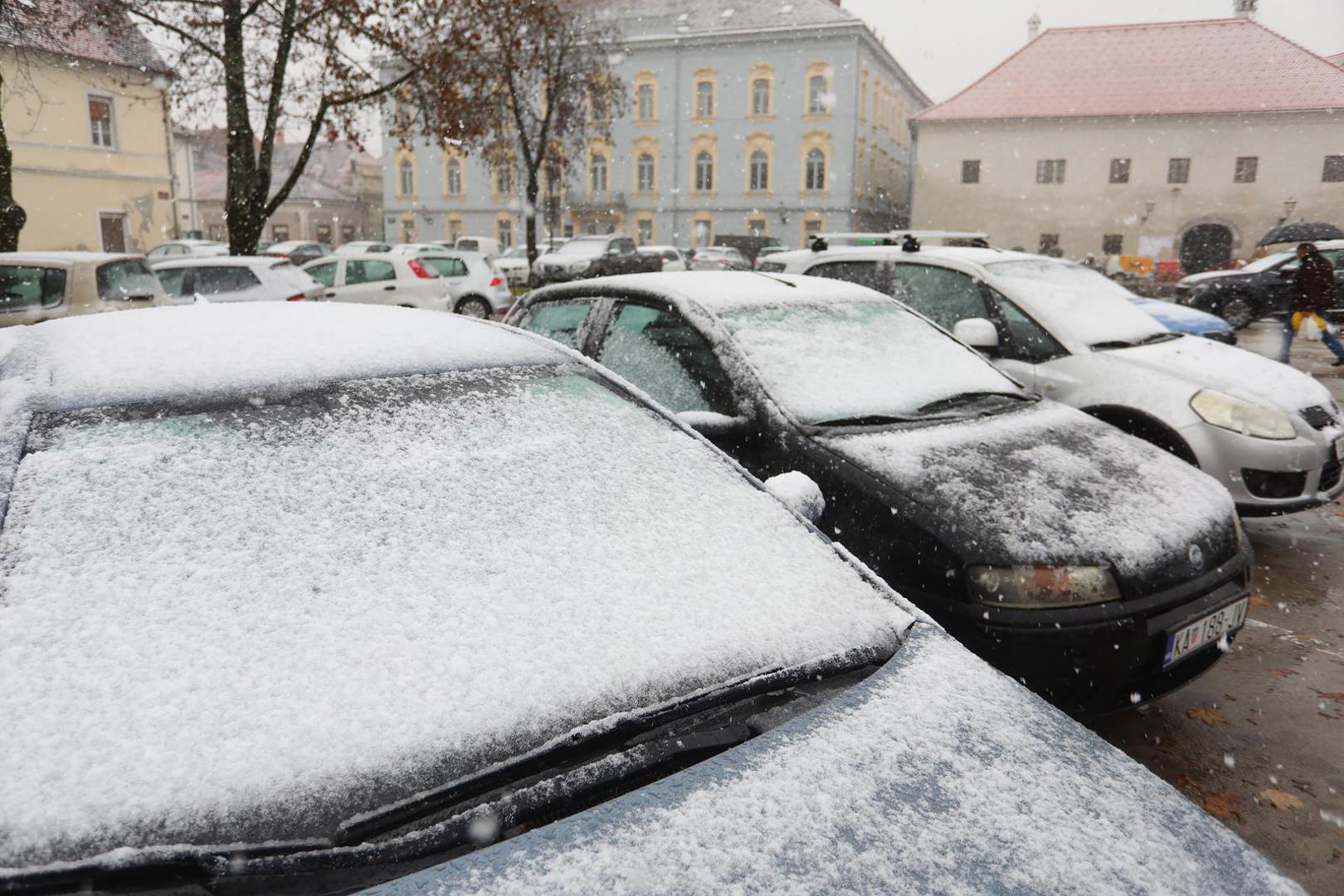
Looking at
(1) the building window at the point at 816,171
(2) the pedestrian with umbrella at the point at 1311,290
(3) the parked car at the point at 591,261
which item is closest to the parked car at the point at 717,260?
(3) the parked car at the point at 591,261

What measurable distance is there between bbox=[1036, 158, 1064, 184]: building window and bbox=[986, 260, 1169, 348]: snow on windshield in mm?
38277

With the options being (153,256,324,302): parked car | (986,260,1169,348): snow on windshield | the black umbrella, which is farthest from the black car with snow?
the black umbrella

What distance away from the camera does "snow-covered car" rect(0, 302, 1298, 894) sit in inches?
45.4

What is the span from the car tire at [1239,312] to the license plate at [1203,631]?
50.6 feet

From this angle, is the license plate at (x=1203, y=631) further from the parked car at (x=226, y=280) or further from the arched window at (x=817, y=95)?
the arched window at (x=817, y=95)

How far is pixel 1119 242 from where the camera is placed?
4009cm

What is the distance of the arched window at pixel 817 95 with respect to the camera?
43.4 m

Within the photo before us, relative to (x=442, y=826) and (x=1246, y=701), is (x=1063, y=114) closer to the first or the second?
(x=1246, y=701)

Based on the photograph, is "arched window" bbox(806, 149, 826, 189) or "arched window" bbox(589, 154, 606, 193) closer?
"arched window" bbox(806, 149, 826, 189)

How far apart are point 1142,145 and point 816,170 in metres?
14.5

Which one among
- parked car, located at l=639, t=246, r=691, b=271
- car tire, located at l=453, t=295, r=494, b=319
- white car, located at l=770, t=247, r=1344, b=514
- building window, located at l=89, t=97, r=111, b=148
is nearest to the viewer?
white car, located at l=770, t=247, r=1344, b=514

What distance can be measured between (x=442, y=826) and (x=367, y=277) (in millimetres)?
14465

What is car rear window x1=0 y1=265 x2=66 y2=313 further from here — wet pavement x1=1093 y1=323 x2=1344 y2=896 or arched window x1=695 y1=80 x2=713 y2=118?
arched window x1=695 y1=80 x2=713 y2=118

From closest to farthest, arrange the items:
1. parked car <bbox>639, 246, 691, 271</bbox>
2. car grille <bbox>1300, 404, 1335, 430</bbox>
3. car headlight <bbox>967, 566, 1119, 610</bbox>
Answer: car headlight <bbox>967, 566, 1119, 610</bbox>, car grille <bbox>1300, 404, 1335, 430</bbox>, parked car <bbox>639, 246, 691, 271</bbox>
